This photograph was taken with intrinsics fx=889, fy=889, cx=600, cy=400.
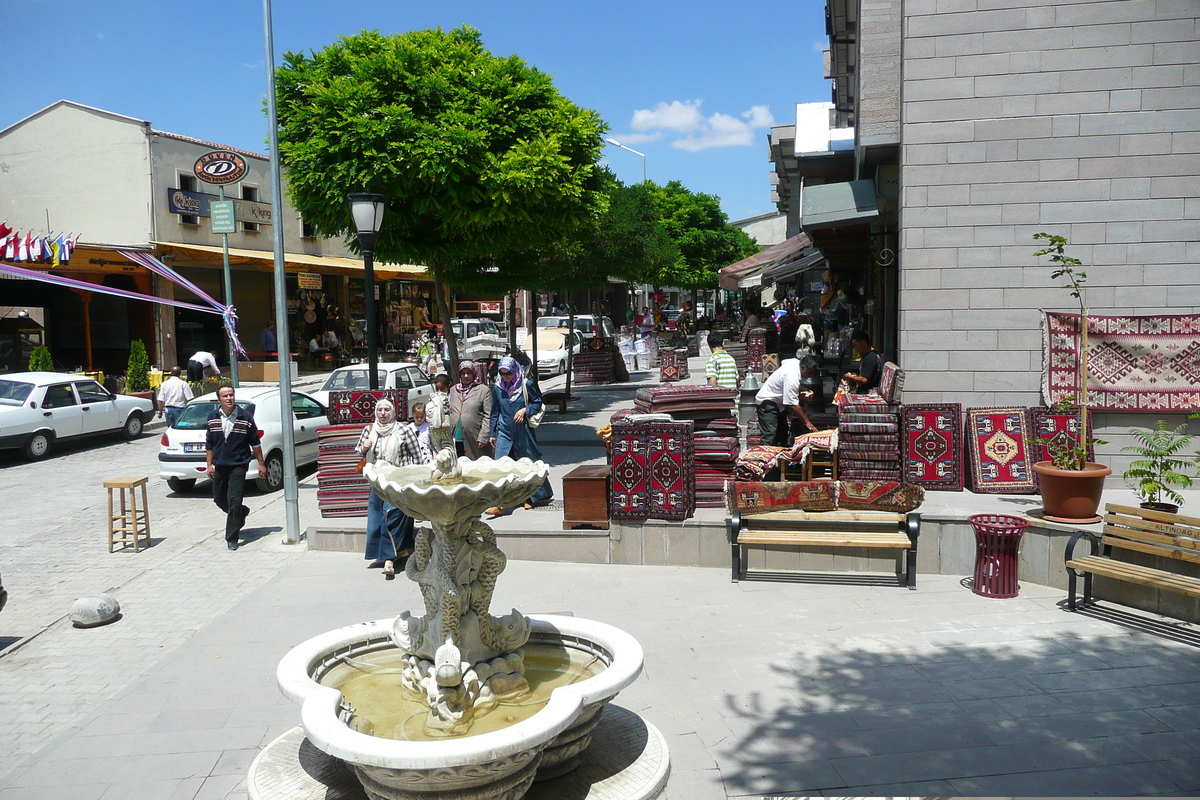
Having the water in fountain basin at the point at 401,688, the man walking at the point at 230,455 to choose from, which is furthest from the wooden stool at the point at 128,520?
the water in fountain basin at the point at 401,688

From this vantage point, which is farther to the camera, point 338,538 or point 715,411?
point 715,411

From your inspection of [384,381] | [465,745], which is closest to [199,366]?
[384,381]

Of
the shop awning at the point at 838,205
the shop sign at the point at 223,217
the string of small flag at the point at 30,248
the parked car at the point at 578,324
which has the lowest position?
the parked car at the point at 578,324

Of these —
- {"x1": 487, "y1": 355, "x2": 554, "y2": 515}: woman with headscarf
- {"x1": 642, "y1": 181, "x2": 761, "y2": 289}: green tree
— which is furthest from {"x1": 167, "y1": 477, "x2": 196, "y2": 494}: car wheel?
{"x1": 642, "y1": 181, "x2": 761, "y2": 289}: green tree

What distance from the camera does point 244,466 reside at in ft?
34.5

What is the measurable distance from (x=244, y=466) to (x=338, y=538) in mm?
1517

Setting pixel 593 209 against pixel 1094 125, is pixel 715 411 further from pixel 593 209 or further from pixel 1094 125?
pixel 1094 125

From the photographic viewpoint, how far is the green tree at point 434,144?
1223 centimetres

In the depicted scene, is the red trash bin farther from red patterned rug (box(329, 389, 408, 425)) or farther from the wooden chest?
red patterned rug (box(329, 389, 408, 425))

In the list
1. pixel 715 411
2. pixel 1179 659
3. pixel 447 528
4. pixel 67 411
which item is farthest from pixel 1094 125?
pixel 67 411

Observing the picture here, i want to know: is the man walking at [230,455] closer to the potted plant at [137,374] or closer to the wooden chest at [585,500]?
the wooden chest at [585,500]

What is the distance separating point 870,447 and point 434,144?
6971mm

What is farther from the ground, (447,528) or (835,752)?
(447,528)

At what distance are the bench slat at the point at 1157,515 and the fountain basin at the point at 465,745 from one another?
487 centimetres
